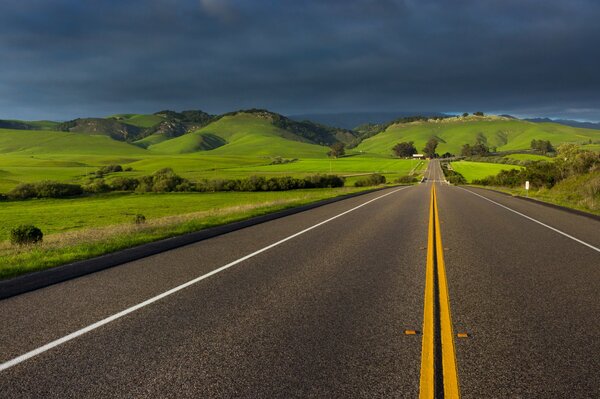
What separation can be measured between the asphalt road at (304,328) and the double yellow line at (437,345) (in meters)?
0.09

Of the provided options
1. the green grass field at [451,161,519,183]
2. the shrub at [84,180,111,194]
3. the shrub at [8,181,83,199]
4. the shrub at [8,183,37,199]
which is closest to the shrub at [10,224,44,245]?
the shrub at [8,181,83,199]

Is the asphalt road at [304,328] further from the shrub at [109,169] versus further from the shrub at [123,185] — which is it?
the shrub at [109,169]

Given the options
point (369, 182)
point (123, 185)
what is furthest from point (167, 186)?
point (369, 182)

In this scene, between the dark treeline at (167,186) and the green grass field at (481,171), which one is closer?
the dark treeline at (167,186)

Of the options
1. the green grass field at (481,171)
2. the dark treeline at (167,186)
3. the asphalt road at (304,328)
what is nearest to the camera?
the asphalt road at (304,328)

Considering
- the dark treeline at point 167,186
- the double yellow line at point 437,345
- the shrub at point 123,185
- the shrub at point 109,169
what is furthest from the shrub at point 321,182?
the shrub at point 109,169

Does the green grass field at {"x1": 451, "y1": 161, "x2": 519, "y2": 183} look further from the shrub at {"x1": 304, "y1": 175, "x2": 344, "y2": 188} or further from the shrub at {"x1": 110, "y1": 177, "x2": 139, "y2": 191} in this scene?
the shrub at {"x1": 110, "y1": 177, "x2": 139, "y2": 191}

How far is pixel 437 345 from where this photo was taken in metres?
4.91

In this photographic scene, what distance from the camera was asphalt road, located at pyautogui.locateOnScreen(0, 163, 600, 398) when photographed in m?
4.09

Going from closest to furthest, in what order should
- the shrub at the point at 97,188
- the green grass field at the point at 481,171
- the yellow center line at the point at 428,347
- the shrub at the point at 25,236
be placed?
the yellow center line at the point at 428,347, the shrub at the point at 25,236, the shrub at the point at 97,188, the green grass field at the point at 481,171

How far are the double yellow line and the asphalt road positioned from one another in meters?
0.09

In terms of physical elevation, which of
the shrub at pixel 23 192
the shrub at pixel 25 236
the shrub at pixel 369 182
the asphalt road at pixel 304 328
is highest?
the asphalt road at pixel 304 328

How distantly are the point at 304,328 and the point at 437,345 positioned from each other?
1.58 meters

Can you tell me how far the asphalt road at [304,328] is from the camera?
13.4ft
